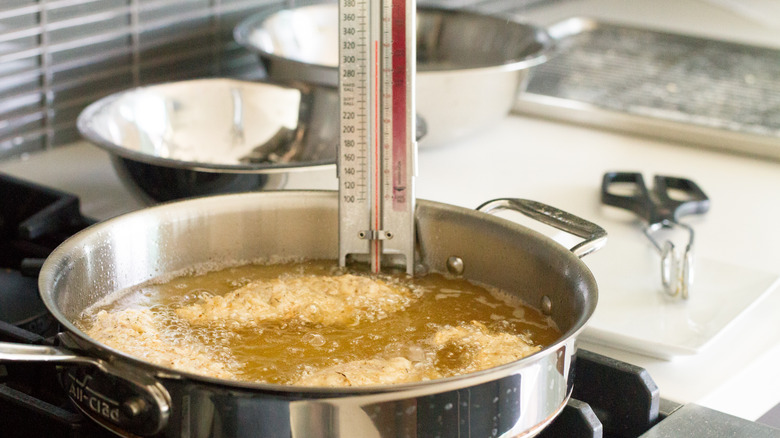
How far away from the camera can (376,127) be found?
91cm

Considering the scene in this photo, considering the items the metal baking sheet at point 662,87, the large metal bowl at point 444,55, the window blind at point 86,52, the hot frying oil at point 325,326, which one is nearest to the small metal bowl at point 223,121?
the large metal bowl at point 444,55

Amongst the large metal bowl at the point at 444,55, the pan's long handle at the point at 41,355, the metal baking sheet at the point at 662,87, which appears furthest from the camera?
the metal baking sheet at the point at 662,87

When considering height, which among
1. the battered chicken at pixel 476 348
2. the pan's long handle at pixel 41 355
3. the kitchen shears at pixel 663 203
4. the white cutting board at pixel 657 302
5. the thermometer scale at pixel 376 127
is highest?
the thermometer scale at pixel 376 127

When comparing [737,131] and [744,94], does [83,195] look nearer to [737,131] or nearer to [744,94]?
[737,131]

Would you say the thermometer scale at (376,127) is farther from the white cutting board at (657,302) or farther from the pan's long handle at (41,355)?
the pan's long handle at (41,355)

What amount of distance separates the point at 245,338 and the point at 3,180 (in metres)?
0.53

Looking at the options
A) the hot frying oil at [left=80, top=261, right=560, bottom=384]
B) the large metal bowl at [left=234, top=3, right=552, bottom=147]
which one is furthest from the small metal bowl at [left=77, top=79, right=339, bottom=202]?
the hot frying oil at [left=80, top=261, right=560, bottom=384]

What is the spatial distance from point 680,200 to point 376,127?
599mm

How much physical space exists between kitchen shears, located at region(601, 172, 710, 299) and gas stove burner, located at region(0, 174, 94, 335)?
70cm

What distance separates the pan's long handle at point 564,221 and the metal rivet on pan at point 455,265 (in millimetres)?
58

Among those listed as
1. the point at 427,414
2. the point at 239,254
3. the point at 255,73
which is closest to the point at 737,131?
the point at 255,73

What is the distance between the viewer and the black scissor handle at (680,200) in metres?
1.31

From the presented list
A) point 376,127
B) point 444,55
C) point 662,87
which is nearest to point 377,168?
point 376,127

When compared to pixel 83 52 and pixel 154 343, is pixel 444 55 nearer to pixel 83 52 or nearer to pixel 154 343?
pixel 83 52
